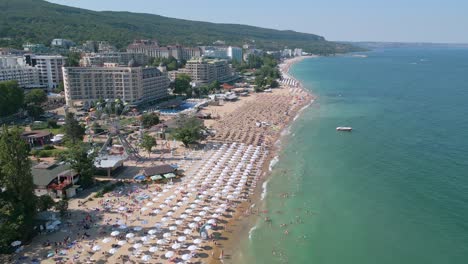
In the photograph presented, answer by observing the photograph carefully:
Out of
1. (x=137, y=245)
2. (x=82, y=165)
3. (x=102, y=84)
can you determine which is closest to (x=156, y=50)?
(x=102, y=84)

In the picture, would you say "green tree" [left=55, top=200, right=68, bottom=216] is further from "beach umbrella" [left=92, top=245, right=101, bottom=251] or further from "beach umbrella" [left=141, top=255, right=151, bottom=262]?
"beach umbrella" [left=141, top=255, right=151, bottom=262]

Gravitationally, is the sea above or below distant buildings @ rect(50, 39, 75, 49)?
below

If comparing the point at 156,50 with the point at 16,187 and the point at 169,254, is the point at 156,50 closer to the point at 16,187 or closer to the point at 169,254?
the point at 16,187

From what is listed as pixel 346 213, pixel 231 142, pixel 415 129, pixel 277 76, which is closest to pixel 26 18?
pixel 277 76

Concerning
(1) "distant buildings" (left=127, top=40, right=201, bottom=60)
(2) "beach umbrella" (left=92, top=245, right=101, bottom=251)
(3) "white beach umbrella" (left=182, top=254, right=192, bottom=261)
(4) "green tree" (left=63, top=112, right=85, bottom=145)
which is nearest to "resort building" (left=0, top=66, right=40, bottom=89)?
(4) "green tree" (left=63, top=112, right=85, bottom=145)

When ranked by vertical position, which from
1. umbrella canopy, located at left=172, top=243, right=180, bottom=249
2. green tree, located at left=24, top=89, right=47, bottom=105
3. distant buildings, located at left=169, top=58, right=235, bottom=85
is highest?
distant buildings, located at left=169, top=58, right=235, bottom=85

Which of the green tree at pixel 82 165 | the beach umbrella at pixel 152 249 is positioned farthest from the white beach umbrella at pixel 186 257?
the green tree at pixel 82 165

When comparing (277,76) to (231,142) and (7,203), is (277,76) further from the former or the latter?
(7,203)
